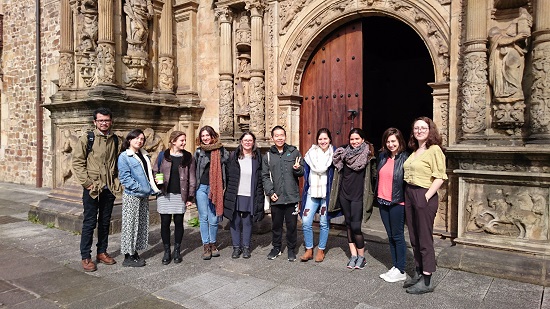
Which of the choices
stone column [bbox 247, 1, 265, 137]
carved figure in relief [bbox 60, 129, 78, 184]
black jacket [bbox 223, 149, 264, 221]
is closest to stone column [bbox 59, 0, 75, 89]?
carved figure in relief [bbox 60, 129, 78, 184]

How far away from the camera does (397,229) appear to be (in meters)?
3.91

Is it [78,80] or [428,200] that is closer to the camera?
[428,200]

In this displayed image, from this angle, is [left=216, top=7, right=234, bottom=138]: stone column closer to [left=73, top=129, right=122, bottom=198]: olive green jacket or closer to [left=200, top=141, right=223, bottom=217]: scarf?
[left=200, top=141, right=223, bottom=217]: scarf

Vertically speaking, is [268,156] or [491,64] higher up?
[491,64]

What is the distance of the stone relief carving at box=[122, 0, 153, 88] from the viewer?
6699 mm

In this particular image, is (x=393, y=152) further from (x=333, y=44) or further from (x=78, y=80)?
(x=78, y=80)

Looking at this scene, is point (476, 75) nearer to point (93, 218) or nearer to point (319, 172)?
point (319, 172)

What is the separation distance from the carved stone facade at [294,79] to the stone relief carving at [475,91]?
0.01m

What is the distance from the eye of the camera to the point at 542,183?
399 cm

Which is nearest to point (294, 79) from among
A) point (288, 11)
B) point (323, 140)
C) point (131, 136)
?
point (288, 11)

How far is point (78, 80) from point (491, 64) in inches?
244

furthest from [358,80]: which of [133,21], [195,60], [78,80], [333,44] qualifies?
[78,80]

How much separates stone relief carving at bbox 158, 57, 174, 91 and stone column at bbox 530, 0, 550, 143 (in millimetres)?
5707

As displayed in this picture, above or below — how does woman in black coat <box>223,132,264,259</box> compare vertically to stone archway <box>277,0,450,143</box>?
below
